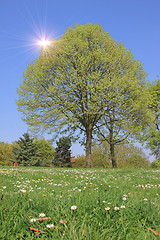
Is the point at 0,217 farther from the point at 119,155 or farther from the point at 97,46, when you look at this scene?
the point at 119,155

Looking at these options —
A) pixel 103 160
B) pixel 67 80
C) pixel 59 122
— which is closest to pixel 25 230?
pixel 59 122

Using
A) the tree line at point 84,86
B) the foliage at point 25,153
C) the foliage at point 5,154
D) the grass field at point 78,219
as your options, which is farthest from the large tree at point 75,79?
the foliage at point 5,154

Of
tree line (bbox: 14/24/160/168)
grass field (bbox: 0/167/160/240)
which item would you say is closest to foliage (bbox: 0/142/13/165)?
tree line (bbox: 14/24/160/168)

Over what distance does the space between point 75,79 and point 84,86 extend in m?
1.55

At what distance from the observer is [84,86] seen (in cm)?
2172

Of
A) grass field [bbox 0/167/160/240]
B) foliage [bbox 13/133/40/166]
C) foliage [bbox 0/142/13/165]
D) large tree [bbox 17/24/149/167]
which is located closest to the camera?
→ grass field [bbox 0/167/160/240]

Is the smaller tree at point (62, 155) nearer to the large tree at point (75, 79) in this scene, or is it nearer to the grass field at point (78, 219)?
the large tree at point (75, 79)

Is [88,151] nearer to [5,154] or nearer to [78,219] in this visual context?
[78,219]

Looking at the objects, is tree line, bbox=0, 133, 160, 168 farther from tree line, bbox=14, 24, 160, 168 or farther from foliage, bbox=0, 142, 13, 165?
tree line, bbox=14, 24, 160, 168

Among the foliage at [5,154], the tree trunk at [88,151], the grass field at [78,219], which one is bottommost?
the grass field at [78,219]

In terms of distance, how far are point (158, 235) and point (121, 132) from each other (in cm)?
2178

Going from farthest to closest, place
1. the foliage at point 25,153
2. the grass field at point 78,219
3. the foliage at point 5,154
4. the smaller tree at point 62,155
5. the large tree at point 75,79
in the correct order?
the foliage at point 5,154, the smaller tree at point 62,155, the foliage at point 25,153, the large tree at point 75,79, the grass field at point 78,219

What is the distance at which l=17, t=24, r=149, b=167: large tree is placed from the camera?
67.7 ft

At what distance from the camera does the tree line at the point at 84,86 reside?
20.7 meters
